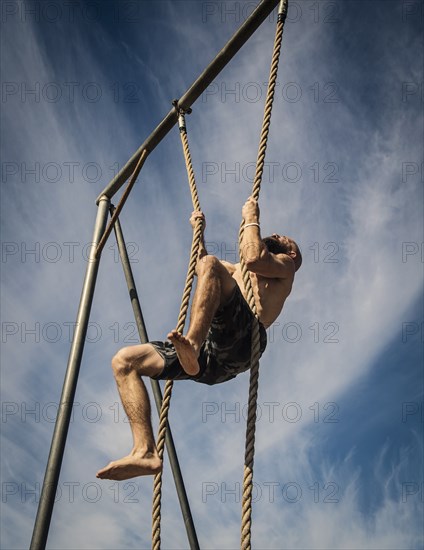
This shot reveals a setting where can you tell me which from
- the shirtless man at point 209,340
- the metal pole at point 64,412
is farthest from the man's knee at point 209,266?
the metal pole at point 64,412

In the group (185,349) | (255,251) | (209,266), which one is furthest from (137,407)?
(255,251)

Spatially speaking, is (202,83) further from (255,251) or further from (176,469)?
(176,469)

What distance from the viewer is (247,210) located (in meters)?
3.67

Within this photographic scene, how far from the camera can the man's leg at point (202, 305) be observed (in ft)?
9.69

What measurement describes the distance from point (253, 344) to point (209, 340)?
45 centimetres

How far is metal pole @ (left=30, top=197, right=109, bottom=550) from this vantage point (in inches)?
162

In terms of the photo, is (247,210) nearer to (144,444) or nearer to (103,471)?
(144,444)

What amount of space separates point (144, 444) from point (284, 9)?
12.8 ft

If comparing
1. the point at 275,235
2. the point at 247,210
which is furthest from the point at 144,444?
the point at 275,235

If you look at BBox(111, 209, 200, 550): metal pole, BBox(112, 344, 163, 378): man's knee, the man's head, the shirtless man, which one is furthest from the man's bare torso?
BBox(111, 209, 200, 550): metal pole

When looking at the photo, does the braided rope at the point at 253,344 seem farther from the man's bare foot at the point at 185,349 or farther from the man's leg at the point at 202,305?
the man's bare foot at the point at 185,349

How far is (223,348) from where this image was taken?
365 centimetres

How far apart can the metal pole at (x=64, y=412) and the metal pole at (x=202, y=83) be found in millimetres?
825

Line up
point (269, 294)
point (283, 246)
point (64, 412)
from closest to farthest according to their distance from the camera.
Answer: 1. point (269, 294)
2. point (283, 246)
3. point (64, 412)
